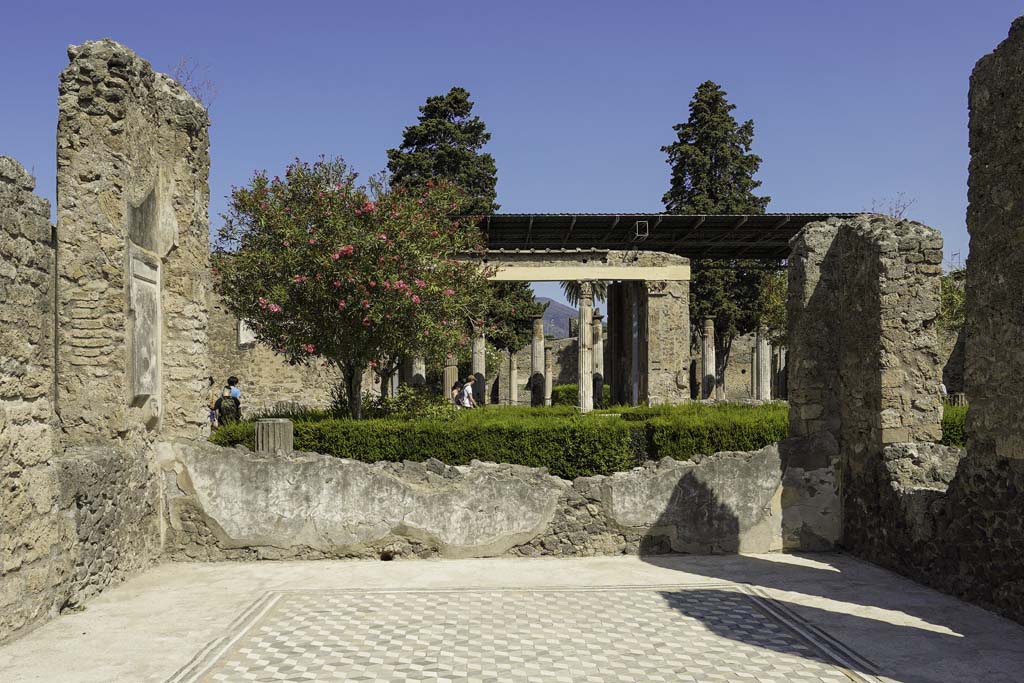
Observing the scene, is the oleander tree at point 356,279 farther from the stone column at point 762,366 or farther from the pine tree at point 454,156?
the stone column at point 762,366

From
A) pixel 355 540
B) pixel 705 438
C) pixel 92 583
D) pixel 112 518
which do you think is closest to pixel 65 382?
pixel 112 518

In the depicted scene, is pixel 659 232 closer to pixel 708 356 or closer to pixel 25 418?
pixel 708 356

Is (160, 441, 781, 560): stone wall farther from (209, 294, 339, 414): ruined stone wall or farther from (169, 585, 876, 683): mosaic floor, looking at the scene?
(209, 294, 339, 414): ruined stone wall

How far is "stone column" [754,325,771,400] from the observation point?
2958 centimetres

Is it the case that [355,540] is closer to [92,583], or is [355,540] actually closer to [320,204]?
[92,583]

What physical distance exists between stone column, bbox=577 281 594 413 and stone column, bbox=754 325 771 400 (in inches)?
369

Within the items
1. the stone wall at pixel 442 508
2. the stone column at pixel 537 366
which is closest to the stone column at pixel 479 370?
the stone column at pixel 537 366

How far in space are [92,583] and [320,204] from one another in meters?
7.26

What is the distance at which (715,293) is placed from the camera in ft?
97.8

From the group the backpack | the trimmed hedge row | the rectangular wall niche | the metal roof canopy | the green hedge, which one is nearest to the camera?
the rectangular wall niche

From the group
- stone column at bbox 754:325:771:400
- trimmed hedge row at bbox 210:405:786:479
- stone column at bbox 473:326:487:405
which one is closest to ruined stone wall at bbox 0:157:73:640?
trimmed hedge row at bbox 210:405:786:479

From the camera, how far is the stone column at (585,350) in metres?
22.1

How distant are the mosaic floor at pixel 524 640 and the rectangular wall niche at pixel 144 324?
2197mm

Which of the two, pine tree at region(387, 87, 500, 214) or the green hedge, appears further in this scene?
pine tree at region(387, 87, 500, 214)
